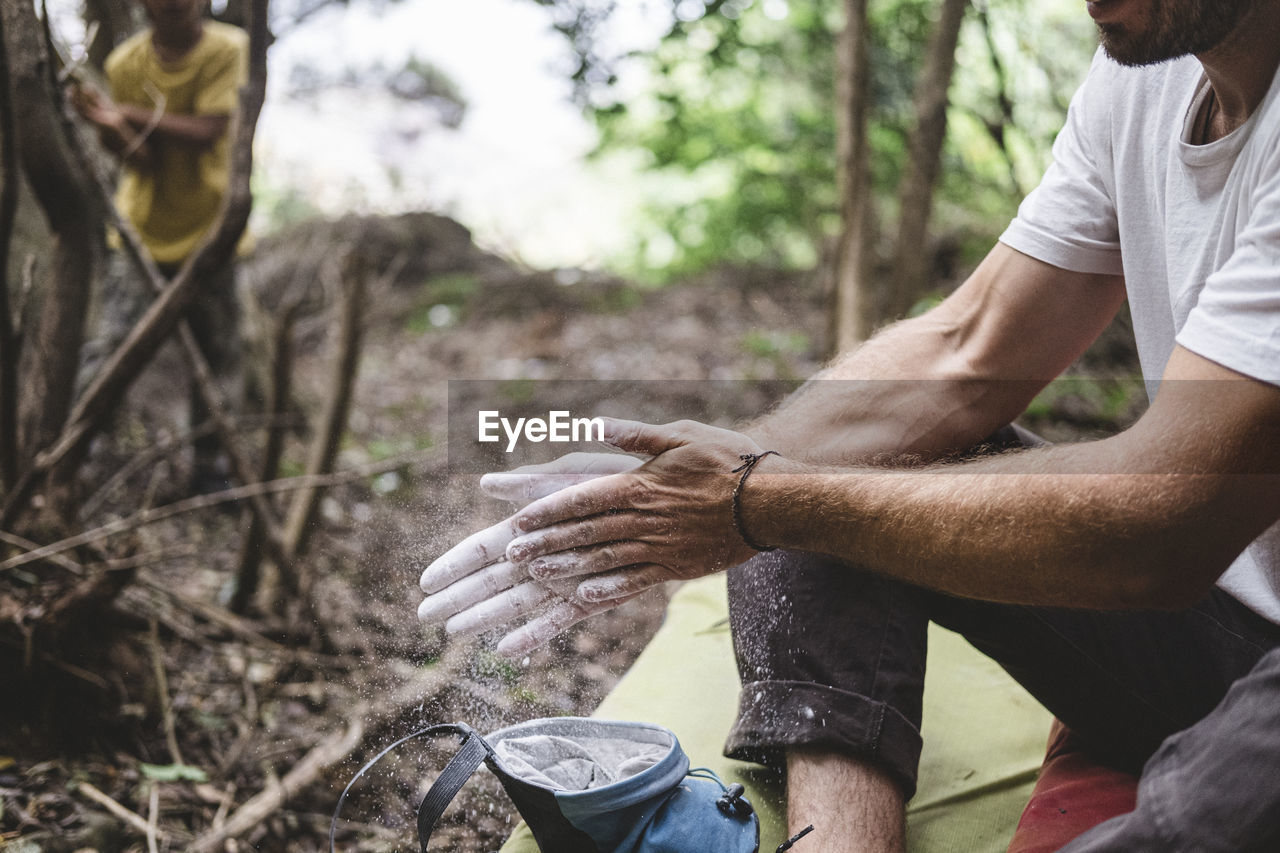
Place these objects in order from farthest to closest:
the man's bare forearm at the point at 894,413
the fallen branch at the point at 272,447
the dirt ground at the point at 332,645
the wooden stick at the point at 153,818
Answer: the fallen branch at the point at 272,447
the dirt ground at the point at 332,645
the wooden stick at the point at 153,818
the man's bare forearm at the point at 894,413

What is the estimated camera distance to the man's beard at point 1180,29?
3.45 ft

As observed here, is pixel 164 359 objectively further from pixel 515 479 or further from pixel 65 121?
Answer: pixel 515 479

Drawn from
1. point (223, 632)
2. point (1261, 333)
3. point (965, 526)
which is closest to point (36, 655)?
point (223, 632)

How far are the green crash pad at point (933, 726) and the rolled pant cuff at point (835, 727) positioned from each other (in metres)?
A: 0.10

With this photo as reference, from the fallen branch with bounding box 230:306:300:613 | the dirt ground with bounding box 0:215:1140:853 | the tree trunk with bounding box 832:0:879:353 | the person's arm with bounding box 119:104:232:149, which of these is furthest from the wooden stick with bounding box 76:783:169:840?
the tree trunk with bounding box 832:0:879:353

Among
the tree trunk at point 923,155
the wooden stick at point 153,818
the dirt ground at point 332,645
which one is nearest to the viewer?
the wooden stick at point 153,818

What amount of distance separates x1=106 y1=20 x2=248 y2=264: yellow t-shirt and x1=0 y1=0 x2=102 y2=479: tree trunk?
1.02m

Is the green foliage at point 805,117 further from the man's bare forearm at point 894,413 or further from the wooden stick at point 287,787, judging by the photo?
the wooden stick at point 287,787

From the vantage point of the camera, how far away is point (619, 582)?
1258mm

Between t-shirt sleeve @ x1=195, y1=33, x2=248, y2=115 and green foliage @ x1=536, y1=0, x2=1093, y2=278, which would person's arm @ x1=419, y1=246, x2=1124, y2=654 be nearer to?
green foliage @ x1=536, y1=0, x2=1093, y2=278

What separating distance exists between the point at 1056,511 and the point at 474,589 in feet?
2.51

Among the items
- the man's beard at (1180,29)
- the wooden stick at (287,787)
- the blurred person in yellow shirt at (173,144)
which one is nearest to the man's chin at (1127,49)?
the man's beard at (1180,29)

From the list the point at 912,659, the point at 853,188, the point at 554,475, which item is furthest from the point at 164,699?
the point at 853,188

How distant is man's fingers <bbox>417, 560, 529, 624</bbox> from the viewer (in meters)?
1.31
